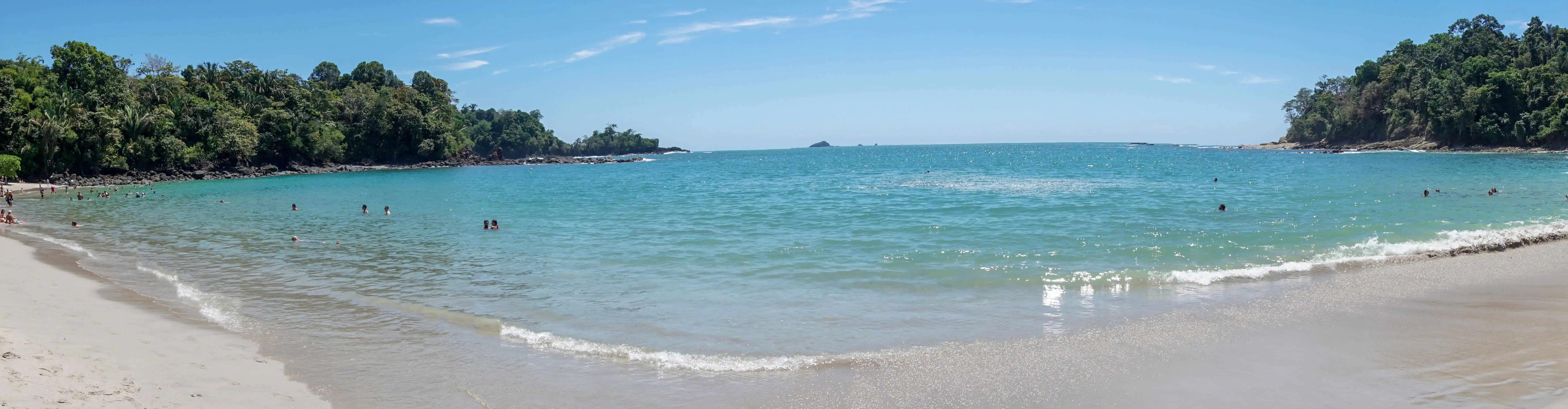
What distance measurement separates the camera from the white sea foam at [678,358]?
8.30 meters

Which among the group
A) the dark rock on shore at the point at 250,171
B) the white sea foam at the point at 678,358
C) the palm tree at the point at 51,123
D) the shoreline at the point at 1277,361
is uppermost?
the palm tree at the point at 51,123

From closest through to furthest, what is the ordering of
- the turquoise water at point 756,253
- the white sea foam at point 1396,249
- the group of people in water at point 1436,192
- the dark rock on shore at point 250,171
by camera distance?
the turquoise water at point 756,253, the white sea foam at point 1396,249, the group of people in water at point 1436,192, the dark rock on shore at point 250,171

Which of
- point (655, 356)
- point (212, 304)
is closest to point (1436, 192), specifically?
point (655, 356)

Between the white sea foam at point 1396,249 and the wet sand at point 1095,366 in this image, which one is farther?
the white sea foam at point 1396,249

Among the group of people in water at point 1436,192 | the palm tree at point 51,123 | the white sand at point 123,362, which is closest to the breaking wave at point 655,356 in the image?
the white sand at point 123,362

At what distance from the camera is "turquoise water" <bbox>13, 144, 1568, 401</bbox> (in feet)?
33.5

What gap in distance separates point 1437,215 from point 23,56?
88243mm

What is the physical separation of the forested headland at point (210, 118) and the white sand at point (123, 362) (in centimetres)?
5575

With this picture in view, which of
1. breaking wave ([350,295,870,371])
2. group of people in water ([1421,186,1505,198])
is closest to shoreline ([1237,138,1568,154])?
group of people in water ([1421,186,1505,198])

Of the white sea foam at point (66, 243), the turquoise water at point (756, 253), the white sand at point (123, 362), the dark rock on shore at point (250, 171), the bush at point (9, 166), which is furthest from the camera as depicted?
the dark rock on shore at point (250, 171)

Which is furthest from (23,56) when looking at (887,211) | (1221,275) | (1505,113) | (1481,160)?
(1505,113)

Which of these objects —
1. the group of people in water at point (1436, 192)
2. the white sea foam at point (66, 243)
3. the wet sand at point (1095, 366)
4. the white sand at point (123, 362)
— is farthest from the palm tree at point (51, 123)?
the group of people in water at point (1436, 192)

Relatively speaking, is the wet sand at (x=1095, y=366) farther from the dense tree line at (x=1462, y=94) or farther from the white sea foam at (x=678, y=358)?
the dense tree line at (x=1462, y=94)

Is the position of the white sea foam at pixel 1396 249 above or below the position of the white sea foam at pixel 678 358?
above
